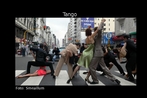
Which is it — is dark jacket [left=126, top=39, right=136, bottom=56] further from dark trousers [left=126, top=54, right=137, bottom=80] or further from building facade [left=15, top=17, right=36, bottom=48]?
building facade [left=15, top=17, right=36, bottom=48]

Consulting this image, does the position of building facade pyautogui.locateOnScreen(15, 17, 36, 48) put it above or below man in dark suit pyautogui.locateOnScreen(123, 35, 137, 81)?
above

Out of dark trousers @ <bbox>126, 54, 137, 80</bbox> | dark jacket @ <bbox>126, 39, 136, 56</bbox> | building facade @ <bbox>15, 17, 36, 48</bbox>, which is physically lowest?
dark trousers @ <bbox>126, 54, 137, 80</bbox>

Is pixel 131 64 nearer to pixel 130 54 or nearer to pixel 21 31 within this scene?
pixel 130 54

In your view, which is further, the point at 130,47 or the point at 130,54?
the point at 130,54

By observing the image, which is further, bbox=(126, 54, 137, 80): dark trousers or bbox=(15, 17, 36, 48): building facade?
bbox=(15, 17, 36, 48): building facade

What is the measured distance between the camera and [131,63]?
5.12m

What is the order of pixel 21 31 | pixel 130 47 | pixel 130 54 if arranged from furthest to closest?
pixel 21 31, pixel 130 54, pixel 130 47

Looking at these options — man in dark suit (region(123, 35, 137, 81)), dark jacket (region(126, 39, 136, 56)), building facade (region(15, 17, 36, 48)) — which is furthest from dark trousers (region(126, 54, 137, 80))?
building facade (region(15, 17, 36, 48))

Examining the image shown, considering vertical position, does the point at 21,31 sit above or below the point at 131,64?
above

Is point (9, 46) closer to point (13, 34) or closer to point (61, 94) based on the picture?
point (13, 34)

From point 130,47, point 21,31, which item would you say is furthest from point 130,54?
point 21,31

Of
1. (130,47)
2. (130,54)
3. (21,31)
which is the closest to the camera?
(130,47)

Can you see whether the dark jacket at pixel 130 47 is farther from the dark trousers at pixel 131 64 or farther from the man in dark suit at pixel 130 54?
the dark trousers at pixel 131 64
